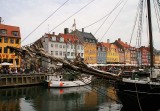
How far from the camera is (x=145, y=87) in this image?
72.5 feet

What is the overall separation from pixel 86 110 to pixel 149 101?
699 centimetres

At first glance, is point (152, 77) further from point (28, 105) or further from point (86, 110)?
point (28, 105)

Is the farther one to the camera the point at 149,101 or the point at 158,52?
the point at 158,52

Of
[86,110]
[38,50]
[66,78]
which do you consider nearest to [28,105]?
[86,110]

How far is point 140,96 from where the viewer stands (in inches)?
880

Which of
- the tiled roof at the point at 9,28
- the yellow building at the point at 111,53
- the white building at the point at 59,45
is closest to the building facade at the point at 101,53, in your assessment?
the yellow building at the point at 111,53

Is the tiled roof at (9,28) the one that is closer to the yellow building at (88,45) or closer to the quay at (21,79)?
the quay at (21,79)

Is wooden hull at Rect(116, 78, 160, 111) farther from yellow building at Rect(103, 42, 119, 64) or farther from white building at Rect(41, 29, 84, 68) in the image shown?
yellow building at Rect(103, 42, 119, 64)

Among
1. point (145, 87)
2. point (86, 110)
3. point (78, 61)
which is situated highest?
point (78, 61)

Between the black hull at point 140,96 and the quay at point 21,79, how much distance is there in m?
30.3

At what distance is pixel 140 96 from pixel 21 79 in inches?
1316

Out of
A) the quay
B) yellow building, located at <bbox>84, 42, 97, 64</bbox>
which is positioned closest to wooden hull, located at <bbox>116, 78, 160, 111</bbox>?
the quay

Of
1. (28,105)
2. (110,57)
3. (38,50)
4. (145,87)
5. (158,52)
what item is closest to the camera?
(38,50)

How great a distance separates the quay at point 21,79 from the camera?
48.8 metres
